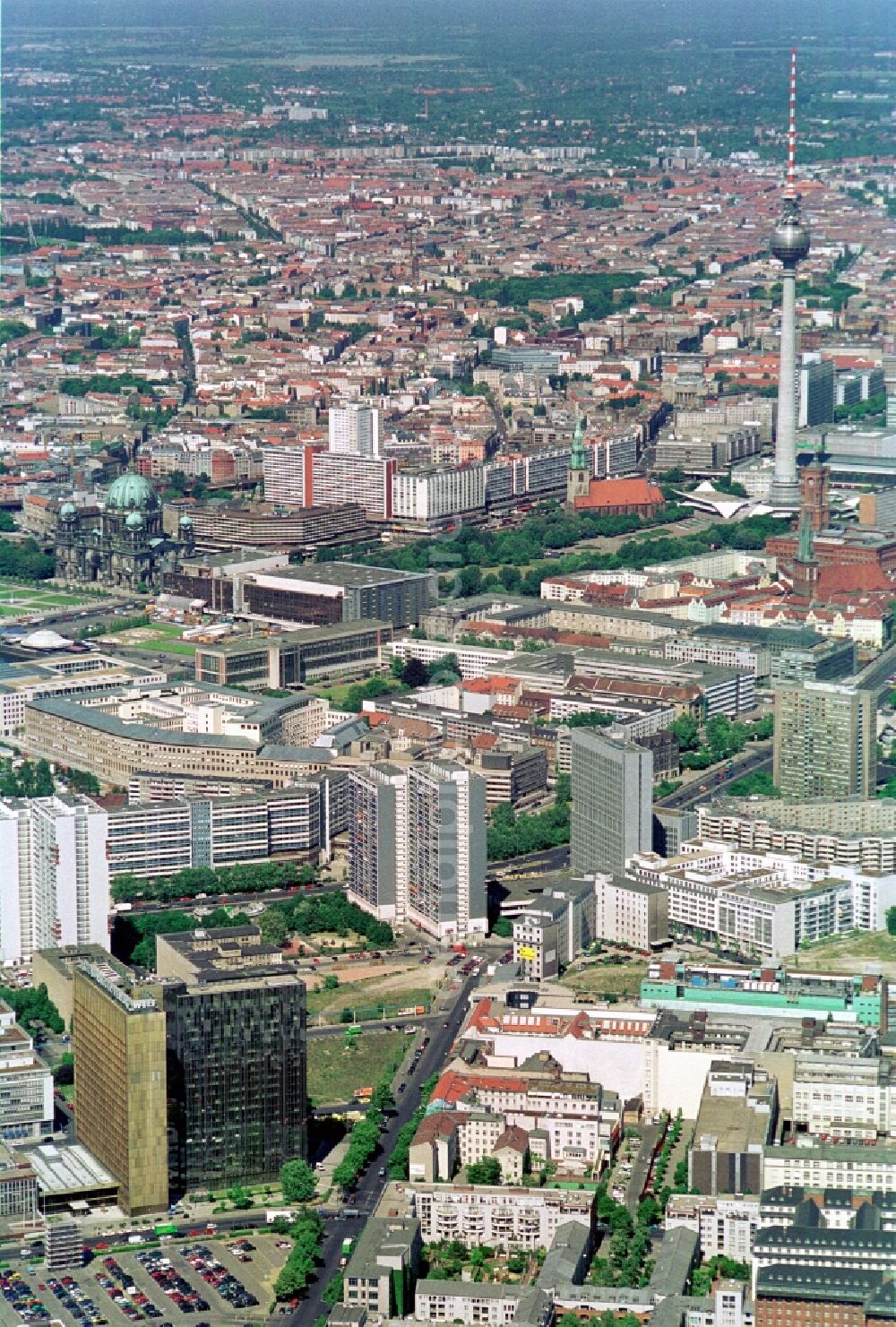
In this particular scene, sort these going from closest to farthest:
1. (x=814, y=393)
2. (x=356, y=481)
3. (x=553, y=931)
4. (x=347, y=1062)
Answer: (x=347, y=1062) < (x=553, y=931) < (x=356, y=481) < (x=814, y=393)

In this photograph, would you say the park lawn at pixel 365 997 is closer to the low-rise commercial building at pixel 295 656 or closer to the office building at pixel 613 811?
the office building at pixel 613 811

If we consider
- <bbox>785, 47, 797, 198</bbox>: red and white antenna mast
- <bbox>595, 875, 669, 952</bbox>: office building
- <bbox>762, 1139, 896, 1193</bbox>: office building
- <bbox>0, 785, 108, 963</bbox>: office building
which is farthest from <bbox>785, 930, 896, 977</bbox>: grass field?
<bbox>785, 47, 797, 198</bbox>: red and white antenna mast

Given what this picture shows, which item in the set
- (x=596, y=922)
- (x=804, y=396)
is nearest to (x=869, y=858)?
(x=596, y=922)

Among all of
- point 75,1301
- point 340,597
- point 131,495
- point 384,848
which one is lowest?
point 75,1301

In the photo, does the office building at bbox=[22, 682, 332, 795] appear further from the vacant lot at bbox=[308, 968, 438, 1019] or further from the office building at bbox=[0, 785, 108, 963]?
the vacant lot at bbox=[308, 968, 438, 1019]

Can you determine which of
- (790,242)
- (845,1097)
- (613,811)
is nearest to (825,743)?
(613,811)

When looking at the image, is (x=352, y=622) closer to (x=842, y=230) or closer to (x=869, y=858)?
(x=869, y=858)

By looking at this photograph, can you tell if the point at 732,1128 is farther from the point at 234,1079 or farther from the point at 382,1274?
the point at 234,1079
